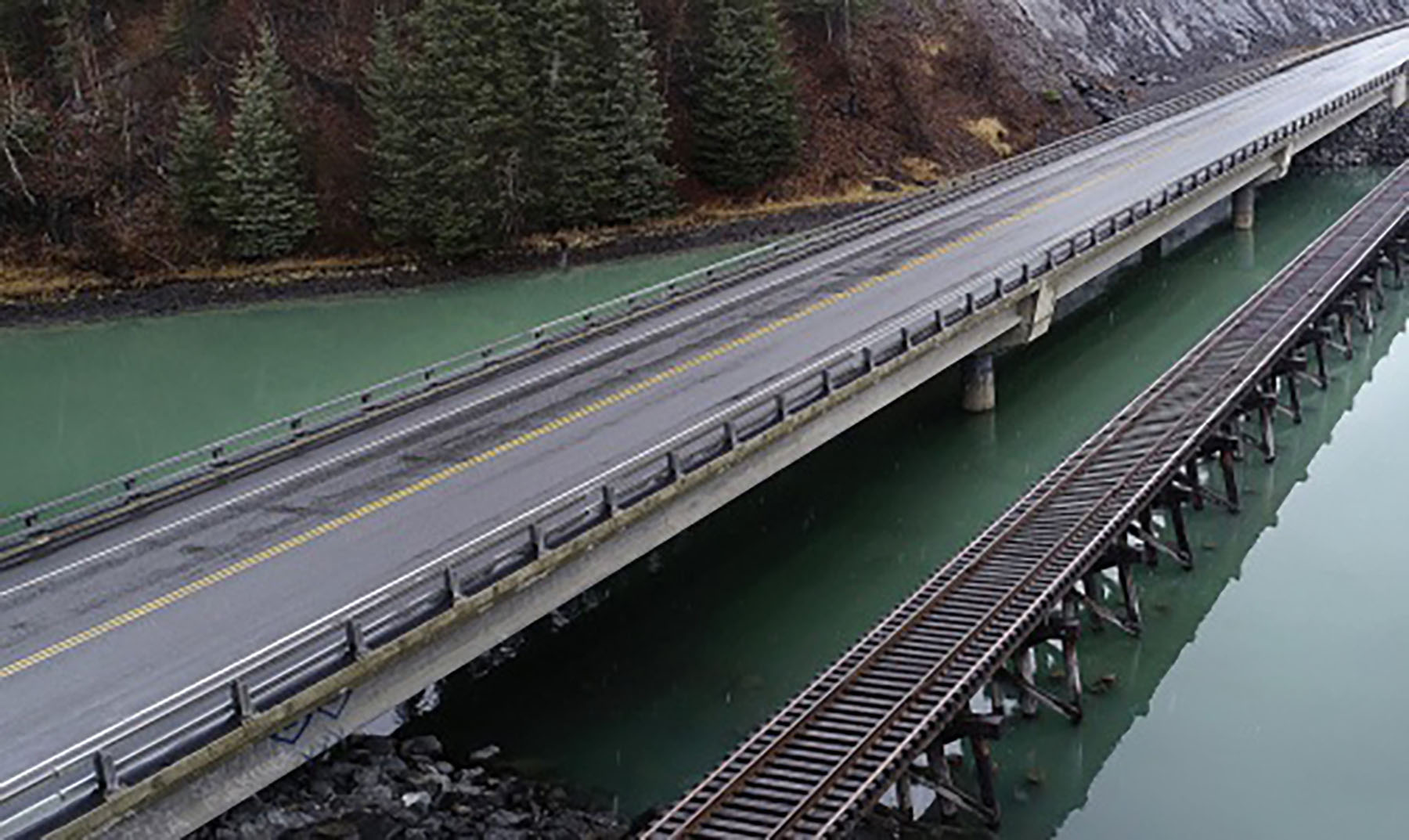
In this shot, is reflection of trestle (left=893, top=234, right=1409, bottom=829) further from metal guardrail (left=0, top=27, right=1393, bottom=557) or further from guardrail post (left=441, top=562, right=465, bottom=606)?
metal guardrail (left=0, top=27, right=1393, bottom=557)

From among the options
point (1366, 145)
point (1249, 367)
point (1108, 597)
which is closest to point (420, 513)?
point (1108, 597)

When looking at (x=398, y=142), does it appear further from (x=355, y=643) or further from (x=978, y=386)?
(x=355, y=643)

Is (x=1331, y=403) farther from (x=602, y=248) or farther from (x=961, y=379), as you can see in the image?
(x=602, y=248)

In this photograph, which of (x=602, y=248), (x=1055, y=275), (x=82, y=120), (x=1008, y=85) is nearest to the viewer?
(x=1055, y=275)

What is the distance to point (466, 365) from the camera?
143 feet

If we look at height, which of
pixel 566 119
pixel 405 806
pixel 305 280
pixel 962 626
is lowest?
pixel 405 806

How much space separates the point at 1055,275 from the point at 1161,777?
18.1 metres

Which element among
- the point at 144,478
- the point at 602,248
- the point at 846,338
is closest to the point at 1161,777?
the point at 846,338

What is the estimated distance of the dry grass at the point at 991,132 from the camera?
2628 inches

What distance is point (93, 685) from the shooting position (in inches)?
680

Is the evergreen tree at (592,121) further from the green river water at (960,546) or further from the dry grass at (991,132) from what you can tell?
the dry grass at (991,132)

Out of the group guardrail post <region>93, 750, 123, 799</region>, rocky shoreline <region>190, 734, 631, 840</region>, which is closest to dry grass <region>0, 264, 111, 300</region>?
rocky shoreline <region>190, 734, 631, 840</region>

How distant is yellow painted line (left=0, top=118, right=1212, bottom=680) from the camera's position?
61.6 feet

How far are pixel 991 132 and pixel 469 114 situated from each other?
1096 inches
